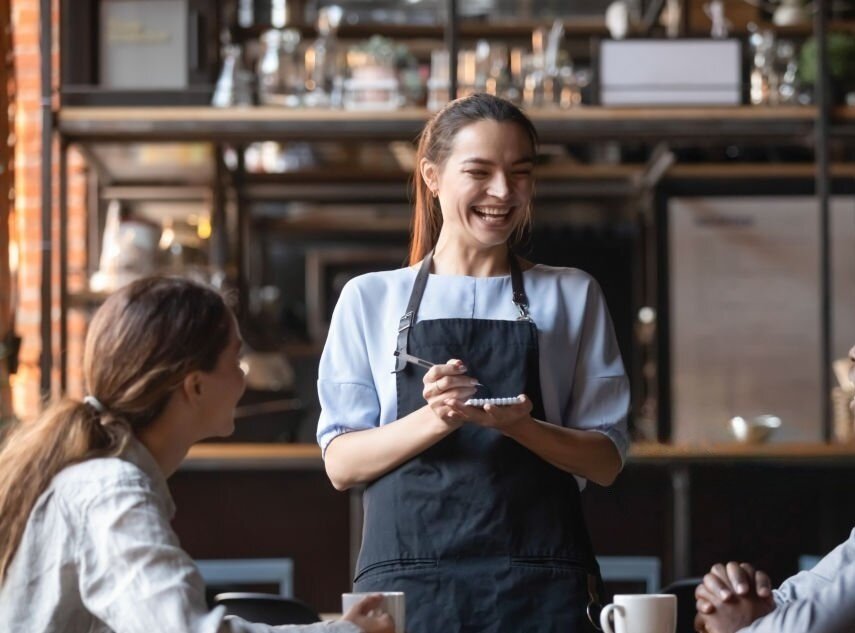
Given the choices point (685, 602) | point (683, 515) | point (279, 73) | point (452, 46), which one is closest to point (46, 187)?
point (279, 73)

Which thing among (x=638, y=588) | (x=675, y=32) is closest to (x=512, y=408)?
(x=638, y=588)

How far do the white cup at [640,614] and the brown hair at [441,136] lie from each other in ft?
2.48

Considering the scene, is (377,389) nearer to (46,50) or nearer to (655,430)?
(46,50)

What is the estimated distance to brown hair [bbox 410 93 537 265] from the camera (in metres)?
2.02

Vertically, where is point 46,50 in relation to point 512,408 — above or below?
above

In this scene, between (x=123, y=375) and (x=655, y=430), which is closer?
(x=123, y=375)

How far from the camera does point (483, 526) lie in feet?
6.18

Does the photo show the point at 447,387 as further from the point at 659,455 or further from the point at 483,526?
the point at 659,455

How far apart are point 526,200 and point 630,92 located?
2.75 metres

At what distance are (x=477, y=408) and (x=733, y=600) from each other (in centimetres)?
39

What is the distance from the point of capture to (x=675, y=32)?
18.2 ft

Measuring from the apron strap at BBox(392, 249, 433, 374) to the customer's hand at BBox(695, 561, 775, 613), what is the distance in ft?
1.72

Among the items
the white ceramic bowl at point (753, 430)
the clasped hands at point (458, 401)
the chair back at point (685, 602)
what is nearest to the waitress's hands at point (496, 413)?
the clasped hands at point (458, 401)

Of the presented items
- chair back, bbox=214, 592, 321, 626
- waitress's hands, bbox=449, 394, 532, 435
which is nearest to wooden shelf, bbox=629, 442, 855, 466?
chair back, bbox=214, 592, 321, 626
